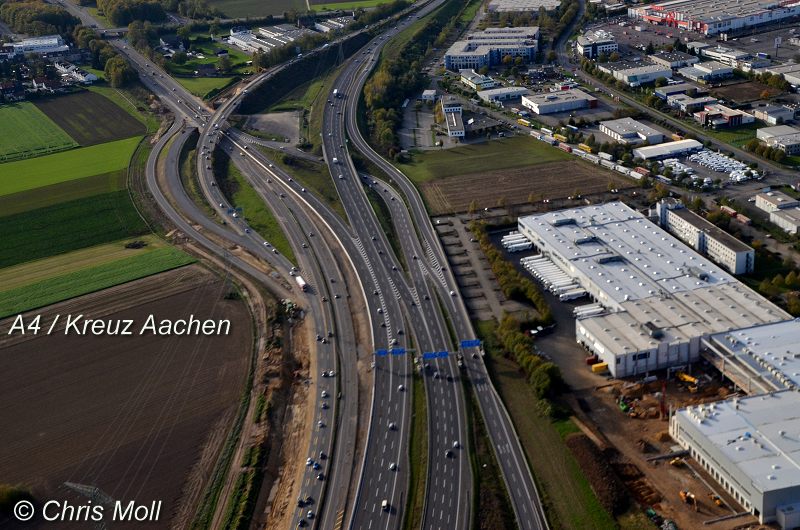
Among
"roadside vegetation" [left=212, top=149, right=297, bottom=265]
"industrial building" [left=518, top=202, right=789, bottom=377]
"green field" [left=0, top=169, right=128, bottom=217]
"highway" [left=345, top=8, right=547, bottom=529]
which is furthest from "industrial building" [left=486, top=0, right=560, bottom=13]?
"industrial building" [left=518, top=202, right=789, bottom=377]

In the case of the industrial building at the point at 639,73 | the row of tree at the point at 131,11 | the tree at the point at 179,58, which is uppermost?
the row of tree at the point at 131,11

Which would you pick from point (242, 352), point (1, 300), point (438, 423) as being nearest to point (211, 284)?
point (242, 352)

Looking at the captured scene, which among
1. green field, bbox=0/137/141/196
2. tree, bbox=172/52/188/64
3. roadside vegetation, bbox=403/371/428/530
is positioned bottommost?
roadside vegetation, bbox=403/371/428/530

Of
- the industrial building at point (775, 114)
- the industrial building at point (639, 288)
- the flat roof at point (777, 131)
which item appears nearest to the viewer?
the industrial building at point (639, 288)

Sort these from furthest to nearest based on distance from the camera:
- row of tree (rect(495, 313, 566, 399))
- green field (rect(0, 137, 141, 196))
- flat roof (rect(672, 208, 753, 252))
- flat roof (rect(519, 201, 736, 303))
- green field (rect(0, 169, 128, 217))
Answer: green field (rect(0, 137, 141, 196)) < green field (rect(0, 169, 128, 217)) < flat roof (rect(672, 208, 753, 252)) < flat roof (rect(519, 201, 736, 303)) < row of tree (rect(495, 313, 566, 399))

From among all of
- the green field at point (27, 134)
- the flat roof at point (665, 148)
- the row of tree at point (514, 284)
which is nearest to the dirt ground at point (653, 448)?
the row of tree at point (514, 284)

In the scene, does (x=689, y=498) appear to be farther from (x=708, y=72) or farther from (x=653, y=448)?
(x=708, y=72)

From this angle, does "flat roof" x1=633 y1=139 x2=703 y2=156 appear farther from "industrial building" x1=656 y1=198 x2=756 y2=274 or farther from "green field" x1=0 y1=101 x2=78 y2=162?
"green field" x1=0 y1=101 x2=78 y2=162

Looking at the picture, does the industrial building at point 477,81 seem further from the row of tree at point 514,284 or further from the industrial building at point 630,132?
the row of tree at point 514,284
